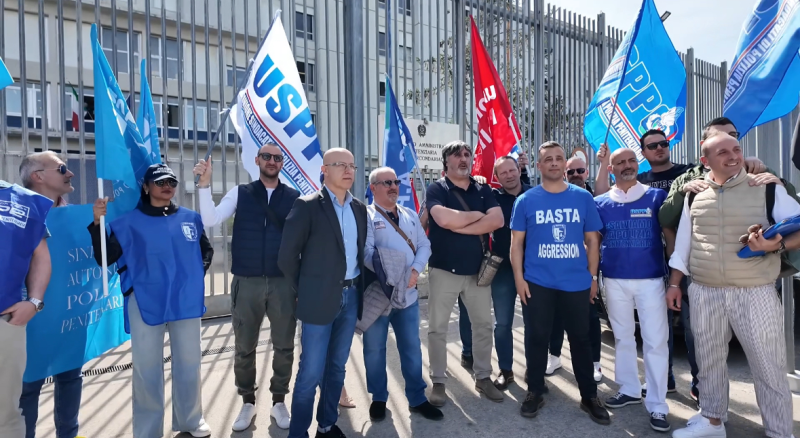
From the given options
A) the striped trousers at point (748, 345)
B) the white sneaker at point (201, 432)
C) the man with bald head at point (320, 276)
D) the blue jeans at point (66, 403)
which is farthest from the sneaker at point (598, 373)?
the blue jeans at point (66, 403)

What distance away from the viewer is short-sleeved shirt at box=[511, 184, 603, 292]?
372cm

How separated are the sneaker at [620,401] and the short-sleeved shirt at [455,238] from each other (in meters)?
1.38

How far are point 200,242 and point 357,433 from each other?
1.69 meters

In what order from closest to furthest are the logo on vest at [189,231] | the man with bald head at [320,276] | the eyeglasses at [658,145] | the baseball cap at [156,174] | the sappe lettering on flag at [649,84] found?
the man with bald head at [320,276] → the baseball cap at [156,174] → the logo on vest at [189,231] → the eyeglasses at [658,145] → the sappe lettering on flag at [649,84]

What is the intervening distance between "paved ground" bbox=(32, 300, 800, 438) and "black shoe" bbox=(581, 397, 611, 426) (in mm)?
51

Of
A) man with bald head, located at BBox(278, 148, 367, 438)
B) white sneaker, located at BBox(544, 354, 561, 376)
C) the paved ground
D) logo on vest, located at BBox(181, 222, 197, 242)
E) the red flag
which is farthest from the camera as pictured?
the red flag

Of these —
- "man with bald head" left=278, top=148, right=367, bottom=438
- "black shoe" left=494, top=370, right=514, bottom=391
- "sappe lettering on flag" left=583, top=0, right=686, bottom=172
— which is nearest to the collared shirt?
"man with bald head" left=278, top=148, right=367, bottom=438

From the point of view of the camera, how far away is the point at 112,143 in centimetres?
325

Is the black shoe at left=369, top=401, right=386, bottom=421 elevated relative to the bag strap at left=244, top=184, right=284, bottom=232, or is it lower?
lower

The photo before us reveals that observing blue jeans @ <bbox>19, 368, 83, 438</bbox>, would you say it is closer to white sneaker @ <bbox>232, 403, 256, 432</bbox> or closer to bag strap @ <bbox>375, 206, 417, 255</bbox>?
white sneaker @ <bbox>232, 403, 256, 432</bbox>

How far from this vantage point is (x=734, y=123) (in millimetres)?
3883

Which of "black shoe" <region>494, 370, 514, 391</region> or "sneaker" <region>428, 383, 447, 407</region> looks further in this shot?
"black shoe" <region>494, 370, 514, 391</region>

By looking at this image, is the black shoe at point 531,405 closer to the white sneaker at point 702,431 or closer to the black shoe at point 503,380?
the black shoe at point 503,380

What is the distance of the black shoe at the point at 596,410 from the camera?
361 centimetres
